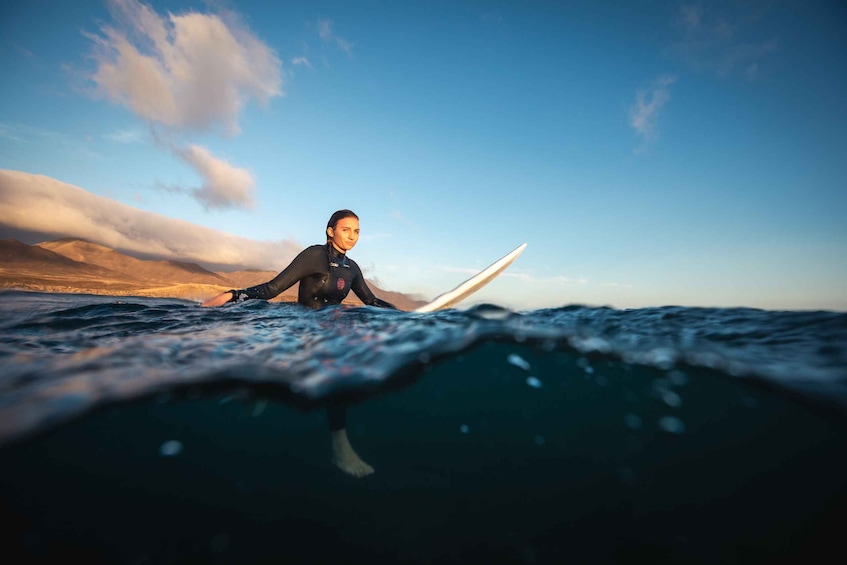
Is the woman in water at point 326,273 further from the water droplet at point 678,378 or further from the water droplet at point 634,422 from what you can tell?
the water droplet at point 678,378

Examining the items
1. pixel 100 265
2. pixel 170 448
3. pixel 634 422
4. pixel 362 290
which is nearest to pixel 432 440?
pixel 634 422

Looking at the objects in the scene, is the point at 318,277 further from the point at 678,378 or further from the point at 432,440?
the point at 678,378

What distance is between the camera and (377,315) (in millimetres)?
5352

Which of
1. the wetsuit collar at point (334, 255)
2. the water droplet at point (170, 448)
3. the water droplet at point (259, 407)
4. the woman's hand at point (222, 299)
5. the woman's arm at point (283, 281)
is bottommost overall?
the water droplet at point (170, 448)

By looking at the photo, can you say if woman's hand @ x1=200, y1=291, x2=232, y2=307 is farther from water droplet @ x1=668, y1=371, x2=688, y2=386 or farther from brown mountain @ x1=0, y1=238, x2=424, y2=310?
brown mountain @ x1=0, y1=238, x2=424, y2=310

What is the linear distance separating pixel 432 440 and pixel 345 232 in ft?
12.7

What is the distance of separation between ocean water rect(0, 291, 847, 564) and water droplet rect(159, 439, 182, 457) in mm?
28

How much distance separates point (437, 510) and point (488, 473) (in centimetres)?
72

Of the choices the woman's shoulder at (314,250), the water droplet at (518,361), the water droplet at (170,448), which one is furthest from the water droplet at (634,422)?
the water droplet at (170,448)

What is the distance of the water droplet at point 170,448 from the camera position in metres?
4.26

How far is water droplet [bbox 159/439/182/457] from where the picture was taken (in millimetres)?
4262

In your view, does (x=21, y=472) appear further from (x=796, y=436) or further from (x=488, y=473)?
(x=796, y=436)

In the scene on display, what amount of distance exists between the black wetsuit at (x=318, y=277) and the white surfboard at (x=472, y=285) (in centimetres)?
87

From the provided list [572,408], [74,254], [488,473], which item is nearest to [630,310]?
[572,408]
